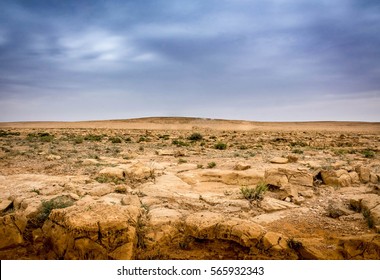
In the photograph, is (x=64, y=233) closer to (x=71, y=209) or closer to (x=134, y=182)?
(x=71, y=209)

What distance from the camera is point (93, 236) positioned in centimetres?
390

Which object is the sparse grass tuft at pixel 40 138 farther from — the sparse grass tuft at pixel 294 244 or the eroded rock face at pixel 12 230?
the sparse grass tuft at pixel 294 244

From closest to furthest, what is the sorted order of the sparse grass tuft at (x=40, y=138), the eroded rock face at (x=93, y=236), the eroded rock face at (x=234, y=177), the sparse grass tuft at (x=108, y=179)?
the eroded rock face at (x=93, y=236) < the sparse grass tuft at (x=108, y=179) < the eroded rock face at (x=234, y=177) < the sparse grass tuft at (x=40, y=138)

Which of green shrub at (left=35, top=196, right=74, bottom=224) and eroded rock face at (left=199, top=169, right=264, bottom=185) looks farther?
eroded rock face at (left=199, top=169, right=264, bottom=185)

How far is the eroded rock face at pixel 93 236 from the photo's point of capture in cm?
388

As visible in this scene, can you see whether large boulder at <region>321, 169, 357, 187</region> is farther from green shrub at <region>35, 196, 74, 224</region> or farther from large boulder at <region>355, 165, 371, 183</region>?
green shrub at <region>35, 196, 74, 224</region>

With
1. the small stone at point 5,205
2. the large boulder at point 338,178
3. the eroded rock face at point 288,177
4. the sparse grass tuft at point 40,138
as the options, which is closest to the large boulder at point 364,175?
the large boulder at point 338,178

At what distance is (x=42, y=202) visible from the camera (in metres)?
5.02

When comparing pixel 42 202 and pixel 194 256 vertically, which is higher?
pixel 42 202

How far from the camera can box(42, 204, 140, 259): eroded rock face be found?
3.88 meters

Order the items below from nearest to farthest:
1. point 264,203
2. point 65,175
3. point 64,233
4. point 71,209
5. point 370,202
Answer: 1. point 64,233
2. point 71,209
3. point 370,202
4. point 264,203
5. point 65,175

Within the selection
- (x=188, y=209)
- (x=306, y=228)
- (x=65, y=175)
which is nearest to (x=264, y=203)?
(x=306, y=228)

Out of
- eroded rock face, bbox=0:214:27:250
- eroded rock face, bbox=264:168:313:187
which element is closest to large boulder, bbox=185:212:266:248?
eroded rock face, bbox=264:168:313:187
